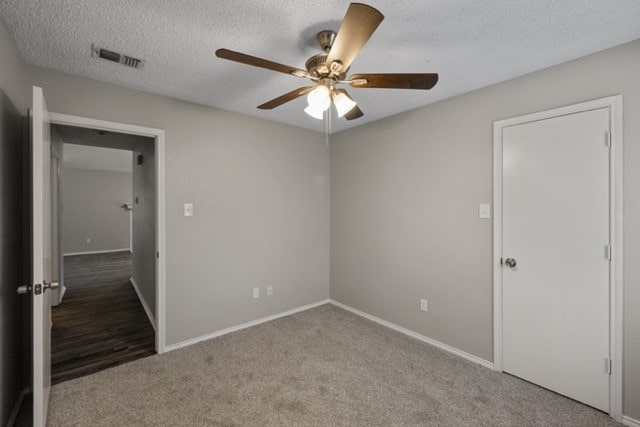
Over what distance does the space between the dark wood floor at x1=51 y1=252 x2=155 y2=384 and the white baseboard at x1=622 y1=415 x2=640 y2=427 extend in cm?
358

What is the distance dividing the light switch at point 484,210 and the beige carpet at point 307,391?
1.30m

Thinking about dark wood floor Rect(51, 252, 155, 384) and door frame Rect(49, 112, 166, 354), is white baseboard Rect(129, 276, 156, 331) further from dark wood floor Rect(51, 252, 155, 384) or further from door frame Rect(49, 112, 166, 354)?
door frame Rect(49, 112, 166, 354)

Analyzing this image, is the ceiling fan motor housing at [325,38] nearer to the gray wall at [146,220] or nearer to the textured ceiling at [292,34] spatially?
the textured ceiling at [292,34]

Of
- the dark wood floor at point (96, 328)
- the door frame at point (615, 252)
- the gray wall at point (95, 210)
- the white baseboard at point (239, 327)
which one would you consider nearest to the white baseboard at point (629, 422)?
the door frame at point (615, 252)

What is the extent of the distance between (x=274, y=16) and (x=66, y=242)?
923cm

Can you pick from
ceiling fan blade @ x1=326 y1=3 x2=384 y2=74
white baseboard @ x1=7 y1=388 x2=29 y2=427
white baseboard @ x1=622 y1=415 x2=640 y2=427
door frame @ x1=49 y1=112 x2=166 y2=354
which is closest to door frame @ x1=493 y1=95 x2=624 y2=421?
white baseboard @ x1=622 y1=415 x2=640 y2=427

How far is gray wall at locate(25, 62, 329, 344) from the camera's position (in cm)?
249

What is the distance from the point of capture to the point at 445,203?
2.68 metres

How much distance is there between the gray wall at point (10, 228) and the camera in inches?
60.6

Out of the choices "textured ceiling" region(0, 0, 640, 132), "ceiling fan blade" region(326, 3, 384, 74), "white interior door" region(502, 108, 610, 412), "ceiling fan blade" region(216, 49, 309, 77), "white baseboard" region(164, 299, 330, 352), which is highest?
"textured ceiling" region(0, 0, 640, 132)

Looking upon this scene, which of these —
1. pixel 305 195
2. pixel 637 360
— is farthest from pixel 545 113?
pixel 305 195

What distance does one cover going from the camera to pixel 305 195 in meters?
3.68

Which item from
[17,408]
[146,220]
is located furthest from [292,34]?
[146,220]

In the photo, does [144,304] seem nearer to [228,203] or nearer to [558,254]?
[228,203]
